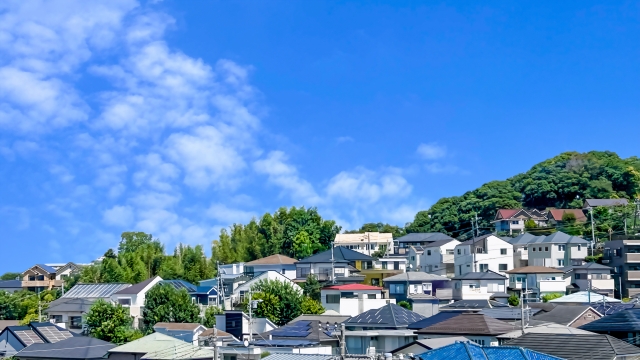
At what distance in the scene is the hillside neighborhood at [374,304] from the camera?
26.0 metres

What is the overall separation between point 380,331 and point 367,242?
3514 centimetres

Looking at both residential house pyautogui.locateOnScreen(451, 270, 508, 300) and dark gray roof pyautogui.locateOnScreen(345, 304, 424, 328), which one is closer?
dark gray roof pyautogui.locateOnScreen(345, 304, 424, 328)

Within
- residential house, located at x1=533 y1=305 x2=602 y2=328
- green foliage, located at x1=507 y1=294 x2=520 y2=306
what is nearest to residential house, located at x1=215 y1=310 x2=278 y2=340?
residential house, located at x1=533 y1=305 x2=602 y2=328

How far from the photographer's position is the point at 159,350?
2788cm

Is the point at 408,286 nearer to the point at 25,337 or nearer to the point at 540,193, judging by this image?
the point at 25,337

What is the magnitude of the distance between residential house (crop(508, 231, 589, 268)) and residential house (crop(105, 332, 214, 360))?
1213 inches

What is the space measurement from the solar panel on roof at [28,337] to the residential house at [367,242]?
31.4 metres

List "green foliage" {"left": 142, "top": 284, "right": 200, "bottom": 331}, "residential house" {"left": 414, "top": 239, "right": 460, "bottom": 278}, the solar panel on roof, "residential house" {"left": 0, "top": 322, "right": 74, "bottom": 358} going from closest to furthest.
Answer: "residential house" {"left": 0, "top": 322, "right": 74, "bottom": 358} → the solar panel on roof → "green foliage" {"left": 142, "top": 284, "right": 200, "bottom": 331} → "residential house" {"left": 414, "top": 239, "right": 460, "bottom": 278}

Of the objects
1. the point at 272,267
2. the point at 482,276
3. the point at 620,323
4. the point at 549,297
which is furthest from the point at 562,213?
the point at 620,323

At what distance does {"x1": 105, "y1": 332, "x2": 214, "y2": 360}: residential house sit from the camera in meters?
27.2

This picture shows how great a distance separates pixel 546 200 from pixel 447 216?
10.0m

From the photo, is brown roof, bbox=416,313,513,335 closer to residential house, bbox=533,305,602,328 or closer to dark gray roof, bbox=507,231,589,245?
residential house, bbox=533,305,602,328

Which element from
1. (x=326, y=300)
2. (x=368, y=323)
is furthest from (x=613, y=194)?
(x=368, y=323)

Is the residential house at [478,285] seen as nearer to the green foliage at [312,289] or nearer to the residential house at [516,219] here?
the green foliage at [312,289]
